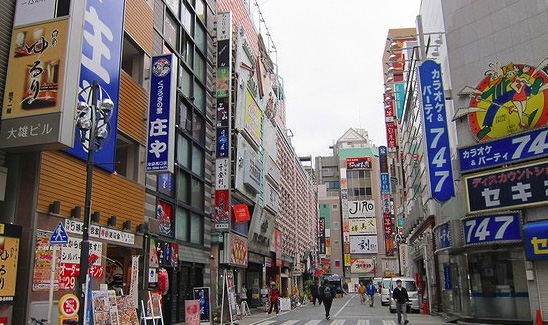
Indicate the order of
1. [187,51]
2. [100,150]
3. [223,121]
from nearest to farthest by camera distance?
[100,150] < [187,51] < [223,121]

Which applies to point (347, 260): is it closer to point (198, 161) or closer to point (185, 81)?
point (198, 161)

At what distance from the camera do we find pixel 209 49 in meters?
28.3

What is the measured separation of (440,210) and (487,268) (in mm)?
6392

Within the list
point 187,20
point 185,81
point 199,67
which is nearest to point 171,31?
point 185,81

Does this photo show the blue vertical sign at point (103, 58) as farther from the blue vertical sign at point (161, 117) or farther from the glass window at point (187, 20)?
the glass window at point (187, 20)

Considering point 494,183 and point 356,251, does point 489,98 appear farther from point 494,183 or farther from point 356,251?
point 356,251

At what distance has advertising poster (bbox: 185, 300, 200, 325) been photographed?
16906mm

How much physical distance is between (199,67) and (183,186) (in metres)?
7.09

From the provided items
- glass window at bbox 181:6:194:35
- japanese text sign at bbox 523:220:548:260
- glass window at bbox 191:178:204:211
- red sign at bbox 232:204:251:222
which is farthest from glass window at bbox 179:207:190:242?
japanese text sign at bbox 523:220:548:260

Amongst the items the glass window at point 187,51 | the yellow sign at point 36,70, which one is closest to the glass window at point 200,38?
the glass window at point 187,51

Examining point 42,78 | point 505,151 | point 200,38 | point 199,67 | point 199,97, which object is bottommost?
point 505,151

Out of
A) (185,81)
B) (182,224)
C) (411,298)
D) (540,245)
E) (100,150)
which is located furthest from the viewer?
(411,298)

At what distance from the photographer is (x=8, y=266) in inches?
428

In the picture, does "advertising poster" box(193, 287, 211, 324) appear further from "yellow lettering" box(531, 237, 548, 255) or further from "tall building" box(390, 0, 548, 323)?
"yellow lettering" box(531, 237, 548, 255)
